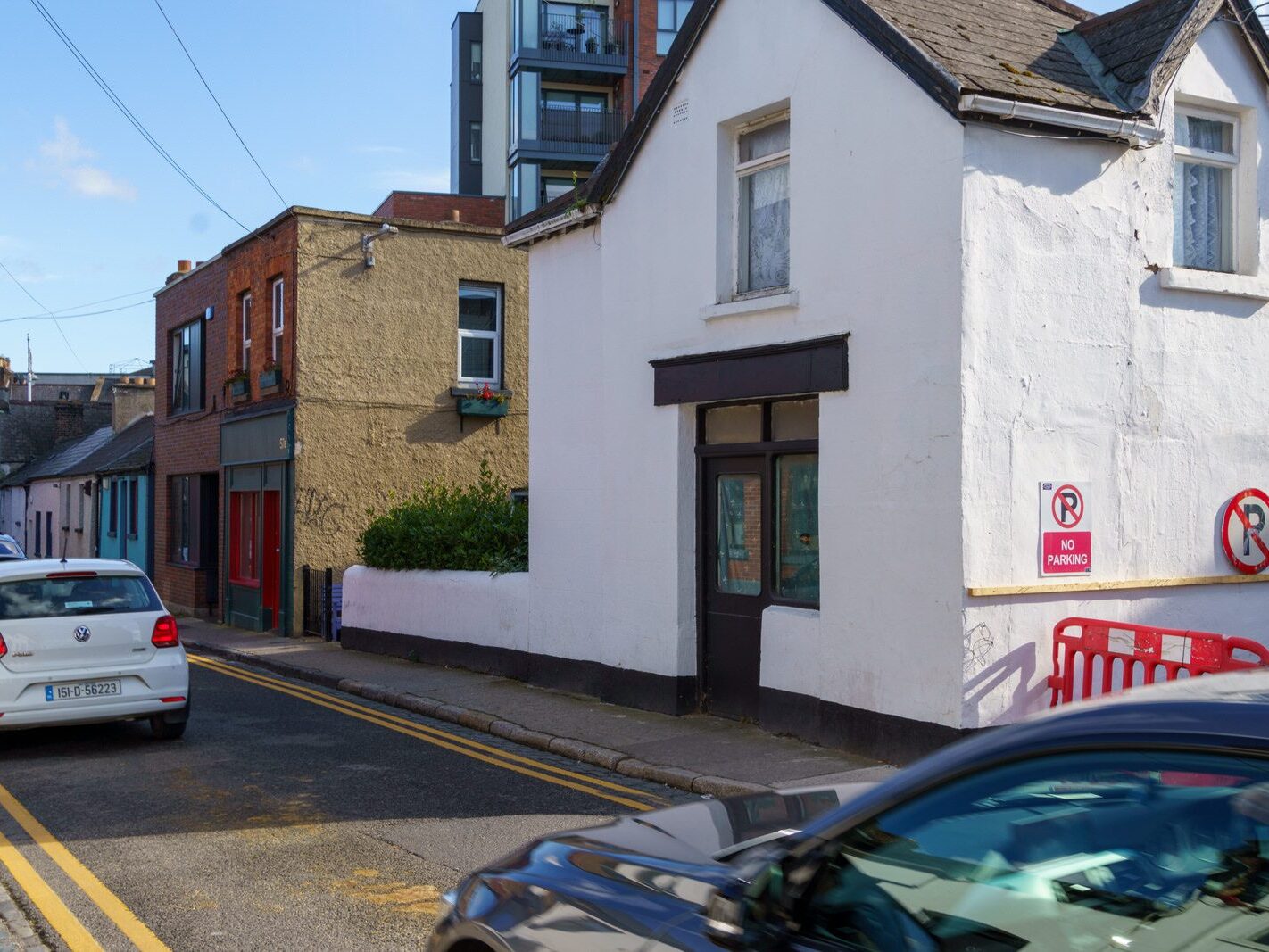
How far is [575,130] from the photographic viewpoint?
42.2 meters

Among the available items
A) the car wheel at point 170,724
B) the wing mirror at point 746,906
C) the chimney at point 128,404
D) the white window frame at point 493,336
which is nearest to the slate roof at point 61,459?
the chimney at point 128,404

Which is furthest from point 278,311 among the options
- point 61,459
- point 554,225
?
point 61,459

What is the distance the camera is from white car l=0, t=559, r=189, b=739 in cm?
1010

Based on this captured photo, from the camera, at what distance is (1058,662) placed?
9.05 m

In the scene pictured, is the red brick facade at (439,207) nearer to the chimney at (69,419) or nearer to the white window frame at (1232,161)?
the chimney at (69,419)

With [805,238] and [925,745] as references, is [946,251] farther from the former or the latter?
[925,745]

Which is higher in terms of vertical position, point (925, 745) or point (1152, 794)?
point (1152, 794)

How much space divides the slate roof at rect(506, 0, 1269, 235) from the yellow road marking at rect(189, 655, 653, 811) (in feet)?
17.6

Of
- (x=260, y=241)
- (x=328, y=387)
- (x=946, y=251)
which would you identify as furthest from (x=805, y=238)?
(x=260, y=241)

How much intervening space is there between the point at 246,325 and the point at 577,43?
22.2 metres

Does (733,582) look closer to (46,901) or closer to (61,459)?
(46,901)

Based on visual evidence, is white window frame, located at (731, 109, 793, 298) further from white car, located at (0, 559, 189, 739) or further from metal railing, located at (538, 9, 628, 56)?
metal railing, located at (538, 9, 628, 56)

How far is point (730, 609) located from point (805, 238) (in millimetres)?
3316

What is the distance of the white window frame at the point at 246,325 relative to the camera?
23219 millimetres
